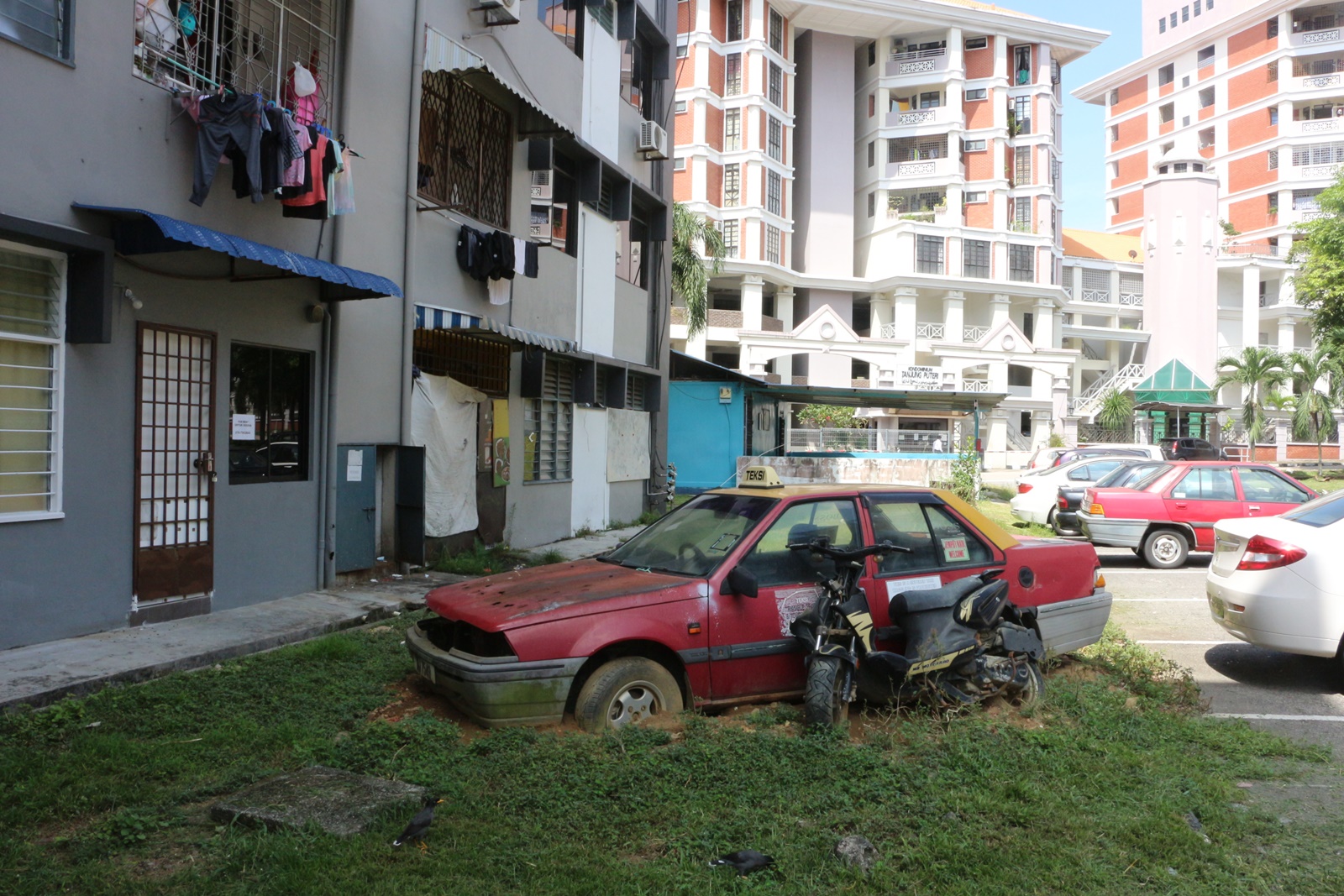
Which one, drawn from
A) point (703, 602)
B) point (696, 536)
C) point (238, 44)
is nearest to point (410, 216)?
point (238, 44)

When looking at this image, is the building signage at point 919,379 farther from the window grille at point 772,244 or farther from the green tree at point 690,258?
the window grille at point 772,244

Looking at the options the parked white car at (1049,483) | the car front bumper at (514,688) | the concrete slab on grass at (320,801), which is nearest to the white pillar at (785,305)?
the parked white car at (1049,483)

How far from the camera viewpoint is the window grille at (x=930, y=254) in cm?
5081

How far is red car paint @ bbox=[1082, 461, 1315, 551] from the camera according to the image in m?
13.6

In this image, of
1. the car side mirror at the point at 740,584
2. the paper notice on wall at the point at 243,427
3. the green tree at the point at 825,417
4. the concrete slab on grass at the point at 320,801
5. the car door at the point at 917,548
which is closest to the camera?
the concrete slab on grass at the point at 320,801

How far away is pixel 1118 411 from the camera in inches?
1893

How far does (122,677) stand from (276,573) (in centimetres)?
281

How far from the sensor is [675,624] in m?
5.36

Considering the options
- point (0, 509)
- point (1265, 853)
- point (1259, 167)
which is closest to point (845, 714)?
point (1265, 853)

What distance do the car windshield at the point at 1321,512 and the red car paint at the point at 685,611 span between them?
255cm

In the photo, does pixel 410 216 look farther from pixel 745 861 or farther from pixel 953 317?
pixel 953 317

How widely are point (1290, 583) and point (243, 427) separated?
29.0ft

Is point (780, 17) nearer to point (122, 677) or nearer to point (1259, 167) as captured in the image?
point (1259, 167)

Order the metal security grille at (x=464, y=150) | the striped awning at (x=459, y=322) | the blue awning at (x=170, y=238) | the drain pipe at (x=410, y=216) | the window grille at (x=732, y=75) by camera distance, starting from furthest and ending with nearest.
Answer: the window grille at (x=732, y=75), the metal security grille at (x=464, y=150), the striped awning at (x=459, y=322), the drain pipe at (x=410, y=216), the blue awning at (x=170, y=238)
